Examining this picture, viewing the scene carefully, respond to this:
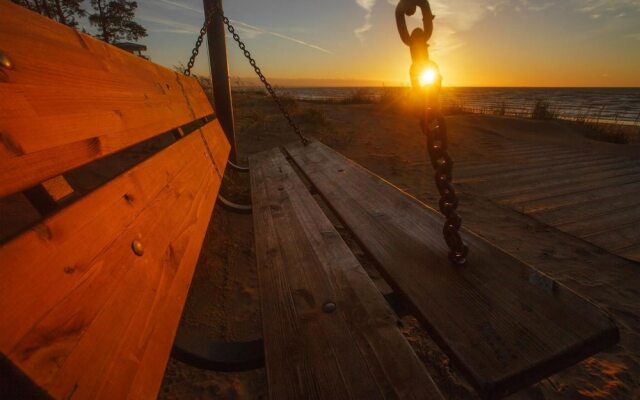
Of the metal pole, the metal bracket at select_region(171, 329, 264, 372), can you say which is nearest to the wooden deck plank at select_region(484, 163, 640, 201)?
the metal pole

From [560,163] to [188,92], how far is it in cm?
615

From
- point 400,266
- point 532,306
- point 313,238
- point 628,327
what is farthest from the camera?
point 628,327

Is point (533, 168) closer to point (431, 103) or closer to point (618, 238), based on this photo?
point (618, 238)

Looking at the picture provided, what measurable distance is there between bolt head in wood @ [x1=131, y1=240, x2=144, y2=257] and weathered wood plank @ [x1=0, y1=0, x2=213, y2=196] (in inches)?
8.5

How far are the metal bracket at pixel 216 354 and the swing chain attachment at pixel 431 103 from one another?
72 centimetres

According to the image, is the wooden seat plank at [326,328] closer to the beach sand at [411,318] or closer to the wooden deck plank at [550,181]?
the beach sand at [411,318]

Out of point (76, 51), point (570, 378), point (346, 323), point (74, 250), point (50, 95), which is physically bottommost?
point (570, 378)

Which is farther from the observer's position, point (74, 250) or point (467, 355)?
point (467, 355)

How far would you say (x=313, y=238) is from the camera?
1431 millimetres

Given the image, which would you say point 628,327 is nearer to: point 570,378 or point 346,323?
point 570,378

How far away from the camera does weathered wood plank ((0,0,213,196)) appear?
1.81 ft

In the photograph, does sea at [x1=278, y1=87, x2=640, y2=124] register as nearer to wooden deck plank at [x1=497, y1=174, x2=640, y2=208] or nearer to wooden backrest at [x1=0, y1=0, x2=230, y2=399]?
wooden deck plank at [x1=497, y1=174, x2=640, y2=208]

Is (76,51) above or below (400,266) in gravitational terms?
above

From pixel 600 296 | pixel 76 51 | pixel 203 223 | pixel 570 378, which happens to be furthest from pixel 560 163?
pixel 76 51
